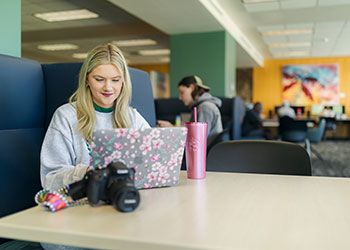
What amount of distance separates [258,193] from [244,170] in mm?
603

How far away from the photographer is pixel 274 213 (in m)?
0.92

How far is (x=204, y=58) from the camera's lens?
23.2 ft

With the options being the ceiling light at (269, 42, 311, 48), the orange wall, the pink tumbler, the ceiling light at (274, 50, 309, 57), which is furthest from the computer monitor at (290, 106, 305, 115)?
the pink tumbler

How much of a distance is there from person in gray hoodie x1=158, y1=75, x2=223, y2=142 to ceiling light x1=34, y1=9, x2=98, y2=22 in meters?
3.49

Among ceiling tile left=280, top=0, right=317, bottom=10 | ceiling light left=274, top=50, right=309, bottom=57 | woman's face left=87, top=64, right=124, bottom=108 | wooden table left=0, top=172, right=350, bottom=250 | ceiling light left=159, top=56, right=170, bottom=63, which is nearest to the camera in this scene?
wooden table left=0, top=172, right=350, bottom=250

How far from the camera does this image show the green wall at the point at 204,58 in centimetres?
700

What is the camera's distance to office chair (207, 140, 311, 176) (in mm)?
1692

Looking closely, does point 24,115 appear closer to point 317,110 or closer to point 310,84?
point 317,110

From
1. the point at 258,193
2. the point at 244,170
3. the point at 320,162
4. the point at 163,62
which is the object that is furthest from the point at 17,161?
the point at 163,62

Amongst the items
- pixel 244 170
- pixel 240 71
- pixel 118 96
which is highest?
pixel 240 71

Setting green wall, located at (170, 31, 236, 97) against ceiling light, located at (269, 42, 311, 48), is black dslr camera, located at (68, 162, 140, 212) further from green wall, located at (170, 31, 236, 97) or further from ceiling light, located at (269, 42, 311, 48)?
ceiling light, located at (269, 42, 311, 48)

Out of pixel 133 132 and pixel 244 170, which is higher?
pixel 133 132

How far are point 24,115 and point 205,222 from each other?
1235 millimetres

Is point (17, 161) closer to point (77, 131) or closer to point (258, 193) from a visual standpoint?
point (77, 131)
